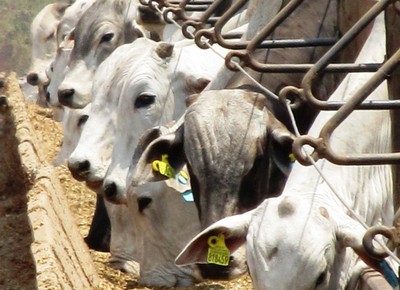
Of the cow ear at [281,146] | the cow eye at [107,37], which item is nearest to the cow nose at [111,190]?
the cow ear at [281,146]

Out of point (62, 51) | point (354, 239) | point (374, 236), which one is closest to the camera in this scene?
point (374, 236)

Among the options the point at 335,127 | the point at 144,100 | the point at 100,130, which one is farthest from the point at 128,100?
the point at 335,127

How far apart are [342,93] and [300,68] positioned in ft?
1.08

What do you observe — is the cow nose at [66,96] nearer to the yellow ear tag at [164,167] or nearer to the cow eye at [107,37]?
Answer: the cow eye at [107,37]

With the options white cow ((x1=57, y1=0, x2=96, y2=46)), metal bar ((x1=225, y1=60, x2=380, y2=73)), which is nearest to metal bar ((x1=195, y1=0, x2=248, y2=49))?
metal bar ((x1=225, y1=60, x2=380, y2=73))

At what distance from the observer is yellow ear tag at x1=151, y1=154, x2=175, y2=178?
7.61 m

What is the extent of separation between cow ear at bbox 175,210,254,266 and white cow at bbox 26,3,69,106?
11.4 metres

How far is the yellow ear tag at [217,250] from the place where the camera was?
6070mm

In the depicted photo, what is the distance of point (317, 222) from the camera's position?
5.73 metres

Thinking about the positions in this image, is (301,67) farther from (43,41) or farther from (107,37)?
(43,41)

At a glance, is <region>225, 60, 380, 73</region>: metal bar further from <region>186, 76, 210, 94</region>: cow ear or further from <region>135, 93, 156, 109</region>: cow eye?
<region>135, 93, 156, 109</region>: cow eye

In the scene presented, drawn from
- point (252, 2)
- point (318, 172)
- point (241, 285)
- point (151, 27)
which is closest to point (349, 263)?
point (318, 172)

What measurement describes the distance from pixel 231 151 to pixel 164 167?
579 millimetres

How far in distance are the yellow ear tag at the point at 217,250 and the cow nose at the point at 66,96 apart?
500cm
